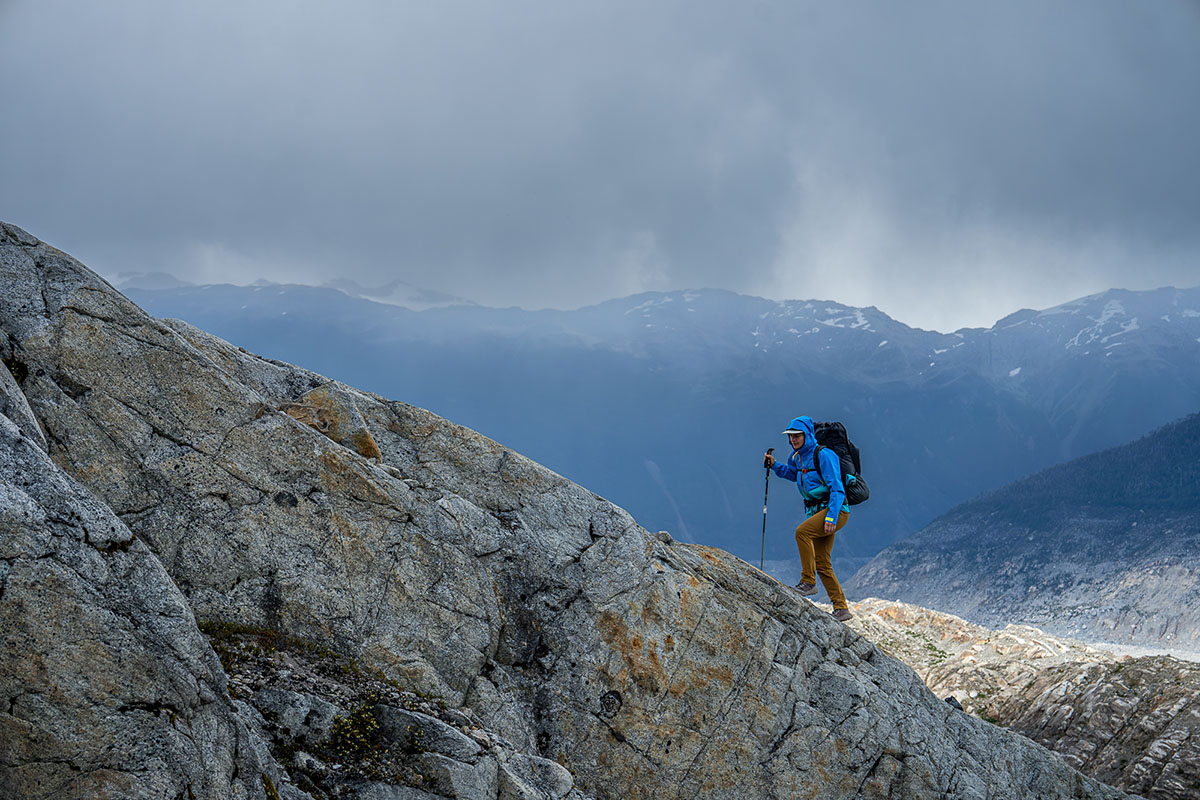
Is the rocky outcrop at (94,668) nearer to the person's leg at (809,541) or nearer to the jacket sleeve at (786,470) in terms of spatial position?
the person's leg at (809,541)

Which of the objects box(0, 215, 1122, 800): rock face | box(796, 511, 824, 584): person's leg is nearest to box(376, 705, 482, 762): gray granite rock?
box(0, 215, 1122, 800): rock face

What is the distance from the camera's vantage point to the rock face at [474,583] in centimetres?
1459

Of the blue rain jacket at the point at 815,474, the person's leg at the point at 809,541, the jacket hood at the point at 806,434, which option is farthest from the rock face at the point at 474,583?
the jacket hood at the point at 806,434

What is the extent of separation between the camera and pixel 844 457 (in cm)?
2272

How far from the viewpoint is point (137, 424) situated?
14859mm

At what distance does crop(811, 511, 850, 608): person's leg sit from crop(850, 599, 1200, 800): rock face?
10523mm

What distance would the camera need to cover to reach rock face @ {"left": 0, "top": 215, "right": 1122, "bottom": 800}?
574 inches

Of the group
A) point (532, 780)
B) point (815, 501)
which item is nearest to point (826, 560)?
point (815, 501)

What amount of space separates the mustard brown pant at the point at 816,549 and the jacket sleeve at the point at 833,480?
0.28 meters

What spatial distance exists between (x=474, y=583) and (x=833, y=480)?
11070 millimetres

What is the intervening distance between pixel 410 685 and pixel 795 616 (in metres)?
A: 10.4

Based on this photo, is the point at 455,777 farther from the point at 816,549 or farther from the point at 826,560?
the point at 826,560

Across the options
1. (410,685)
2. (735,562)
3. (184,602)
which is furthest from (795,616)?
(184,602)

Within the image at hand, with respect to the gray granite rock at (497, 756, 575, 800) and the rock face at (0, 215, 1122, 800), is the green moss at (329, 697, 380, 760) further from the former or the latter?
the gray granite rock at (497, 756, 575, 800)
